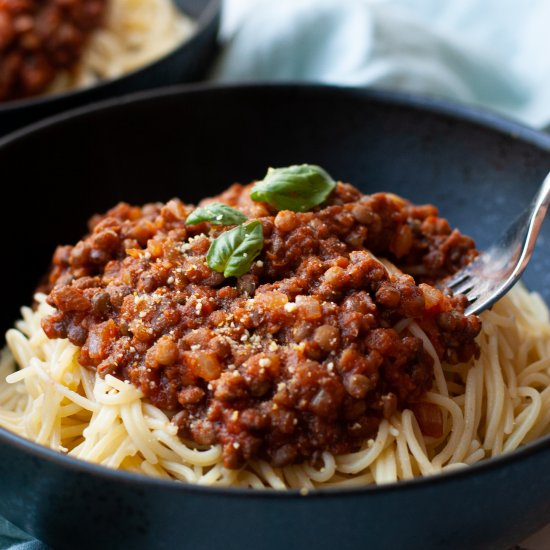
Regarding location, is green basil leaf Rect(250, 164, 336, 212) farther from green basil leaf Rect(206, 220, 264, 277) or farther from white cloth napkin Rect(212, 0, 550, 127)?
white cloth napkin Rect(212, 0, 550, 127)

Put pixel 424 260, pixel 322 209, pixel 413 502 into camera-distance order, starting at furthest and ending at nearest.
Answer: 1. pixel 424 260
2. pixel 322 209
3. pixel 413 502

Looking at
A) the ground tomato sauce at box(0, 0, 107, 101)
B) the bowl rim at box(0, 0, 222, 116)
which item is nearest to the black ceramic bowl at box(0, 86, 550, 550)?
the bowl rim at box(0, 0, 222, 116)

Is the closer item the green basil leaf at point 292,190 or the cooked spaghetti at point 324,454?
the cooked spaghetti at point 324,454

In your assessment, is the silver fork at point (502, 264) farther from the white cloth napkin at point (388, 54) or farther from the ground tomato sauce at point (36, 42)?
the ground tomato sauce at point (36, 42)

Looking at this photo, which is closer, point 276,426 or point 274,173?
point 276,426

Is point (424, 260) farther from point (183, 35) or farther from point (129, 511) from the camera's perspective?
point (183, 35)

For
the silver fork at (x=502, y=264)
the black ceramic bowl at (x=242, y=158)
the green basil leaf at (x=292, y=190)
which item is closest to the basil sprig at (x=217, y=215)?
the green basil leaf at (x=292, y=190)

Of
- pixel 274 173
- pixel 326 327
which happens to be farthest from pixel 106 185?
pixel 326 327
